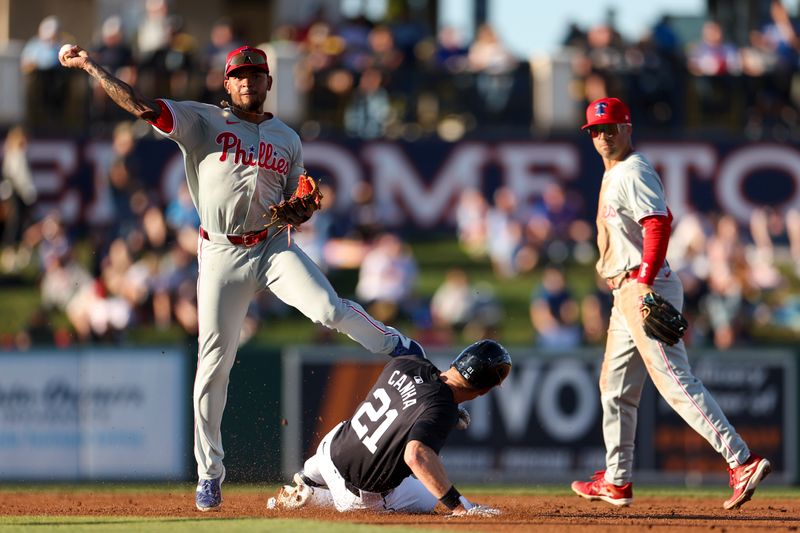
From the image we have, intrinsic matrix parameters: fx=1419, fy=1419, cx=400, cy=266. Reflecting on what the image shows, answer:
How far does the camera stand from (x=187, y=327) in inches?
652

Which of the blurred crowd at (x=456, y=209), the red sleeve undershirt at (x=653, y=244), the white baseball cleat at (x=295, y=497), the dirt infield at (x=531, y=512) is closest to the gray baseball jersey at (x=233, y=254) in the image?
the white baseball cleat at (x=295, y=497)

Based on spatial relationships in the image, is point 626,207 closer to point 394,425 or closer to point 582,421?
point 394,425

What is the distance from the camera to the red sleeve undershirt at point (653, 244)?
8.15 meters

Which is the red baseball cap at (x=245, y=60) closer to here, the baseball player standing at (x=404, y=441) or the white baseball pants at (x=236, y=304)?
the white baseball pants at (x=236, y=304)

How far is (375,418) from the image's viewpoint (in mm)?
7945

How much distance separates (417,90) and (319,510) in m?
12.6

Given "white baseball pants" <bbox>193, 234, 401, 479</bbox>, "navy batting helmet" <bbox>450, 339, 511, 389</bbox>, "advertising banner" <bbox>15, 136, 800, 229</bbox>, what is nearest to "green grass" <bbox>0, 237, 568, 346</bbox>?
"advertising banner" <bbox>15, 136, 800, 229</bbox>

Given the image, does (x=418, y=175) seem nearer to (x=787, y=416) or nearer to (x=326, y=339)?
(x=326, y=339)

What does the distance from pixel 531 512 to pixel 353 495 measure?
1133 millimetres

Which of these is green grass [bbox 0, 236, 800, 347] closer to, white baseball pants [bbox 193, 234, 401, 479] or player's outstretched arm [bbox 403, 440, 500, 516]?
white baseball pants [bbox 193, 234, 401, 479]

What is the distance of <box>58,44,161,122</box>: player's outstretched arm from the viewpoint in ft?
25.0

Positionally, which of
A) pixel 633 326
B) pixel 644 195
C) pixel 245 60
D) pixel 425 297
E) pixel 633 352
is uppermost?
pixel 245 60

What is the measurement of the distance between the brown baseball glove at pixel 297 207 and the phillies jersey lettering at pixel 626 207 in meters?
1.76

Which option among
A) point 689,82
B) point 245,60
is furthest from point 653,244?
point 689,82
